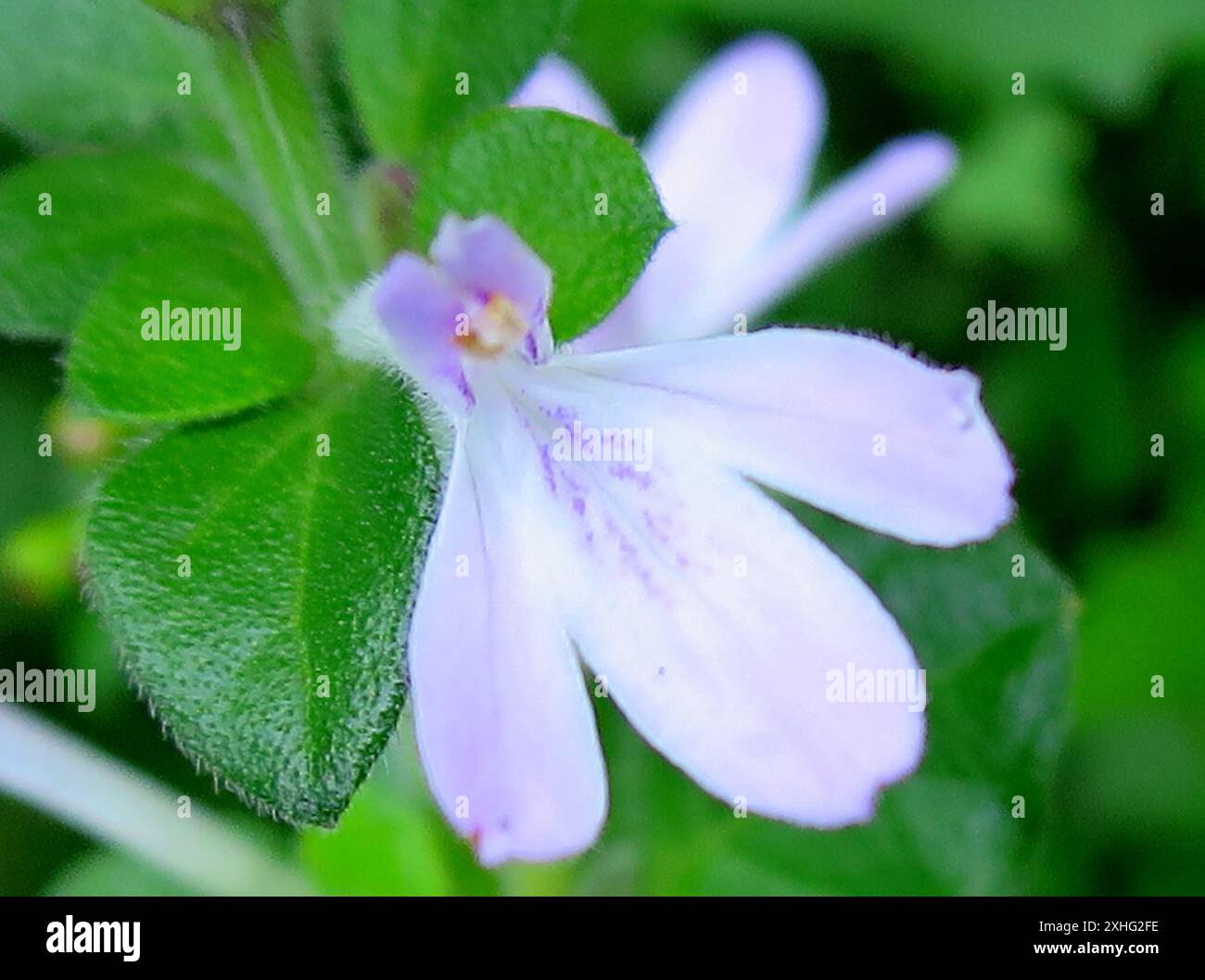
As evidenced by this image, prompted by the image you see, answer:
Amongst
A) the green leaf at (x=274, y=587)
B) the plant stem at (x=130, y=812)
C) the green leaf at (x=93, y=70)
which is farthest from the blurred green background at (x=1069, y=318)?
the green leaf at (x=274, y=587)

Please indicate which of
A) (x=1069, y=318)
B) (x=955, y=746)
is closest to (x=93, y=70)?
(x=955, y=746)

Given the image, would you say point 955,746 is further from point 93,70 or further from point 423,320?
point 93,70

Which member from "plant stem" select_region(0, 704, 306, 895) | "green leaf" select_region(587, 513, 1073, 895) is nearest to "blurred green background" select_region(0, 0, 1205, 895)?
"plant stem" select_region(0, 704, 306, 895)

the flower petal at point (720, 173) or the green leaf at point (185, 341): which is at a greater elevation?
the flower petal at point (720, 173)

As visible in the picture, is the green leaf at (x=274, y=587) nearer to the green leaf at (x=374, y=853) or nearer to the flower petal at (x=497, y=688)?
the flower petal at (x=497, y=688)

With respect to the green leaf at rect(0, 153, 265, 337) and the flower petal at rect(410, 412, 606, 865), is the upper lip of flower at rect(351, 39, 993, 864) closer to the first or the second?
the flower petal at rect(410, 412, 606, 865)
